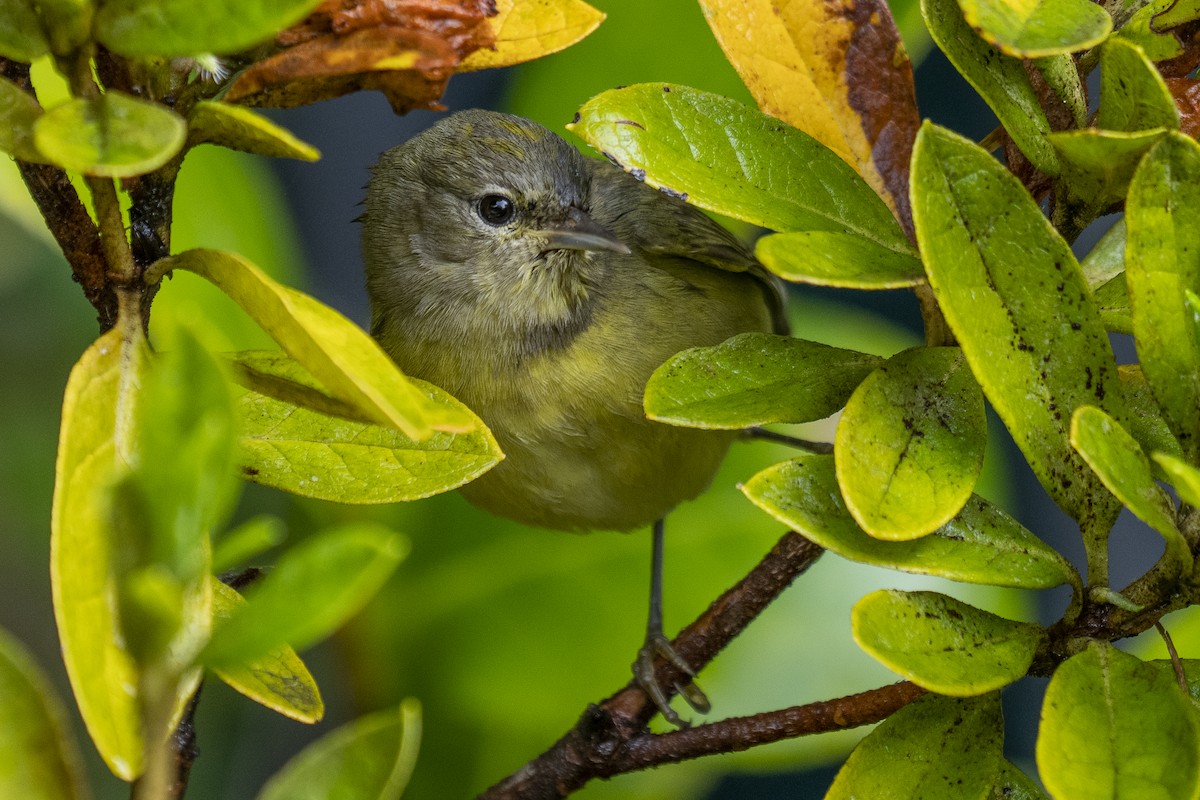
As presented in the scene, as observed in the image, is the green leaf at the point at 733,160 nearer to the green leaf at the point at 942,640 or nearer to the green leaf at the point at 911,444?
the green leaf at the point at 911,444

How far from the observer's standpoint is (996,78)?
2.39 feet

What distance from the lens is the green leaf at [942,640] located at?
24.0 inches

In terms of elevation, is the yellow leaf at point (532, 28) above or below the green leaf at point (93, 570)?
above

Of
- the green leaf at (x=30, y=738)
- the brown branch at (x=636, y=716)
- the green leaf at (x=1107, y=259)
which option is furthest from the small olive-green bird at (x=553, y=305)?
the green leaf at (x=30, y=738)

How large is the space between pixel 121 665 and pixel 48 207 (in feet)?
1.00

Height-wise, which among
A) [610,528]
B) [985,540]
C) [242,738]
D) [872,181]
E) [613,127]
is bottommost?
[242,738]

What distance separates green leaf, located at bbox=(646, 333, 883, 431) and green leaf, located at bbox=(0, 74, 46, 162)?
13.2 inches

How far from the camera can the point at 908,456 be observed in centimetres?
67

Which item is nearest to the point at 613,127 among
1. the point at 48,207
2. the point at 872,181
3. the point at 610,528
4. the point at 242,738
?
the point at 872,181

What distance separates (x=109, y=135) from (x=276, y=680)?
0.33m

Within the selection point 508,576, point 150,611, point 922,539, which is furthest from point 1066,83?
point 508,576

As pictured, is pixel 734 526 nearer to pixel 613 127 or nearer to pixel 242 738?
pixel 242 738

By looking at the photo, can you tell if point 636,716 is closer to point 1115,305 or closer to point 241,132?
point 1115,305

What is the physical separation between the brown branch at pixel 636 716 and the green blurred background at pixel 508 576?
1.44ft
